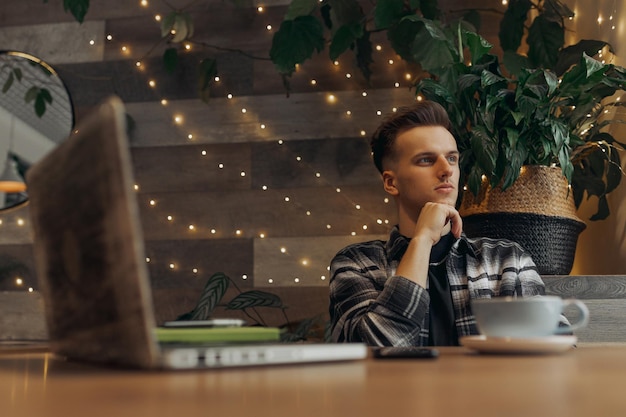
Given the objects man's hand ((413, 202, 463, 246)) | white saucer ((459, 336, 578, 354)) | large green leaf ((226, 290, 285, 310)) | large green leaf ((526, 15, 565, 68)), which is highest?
large green leaf ((526, 15, 565, 68))

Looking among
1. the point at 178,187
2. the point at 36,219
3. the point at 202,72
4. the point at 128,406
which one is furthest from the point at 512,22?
the point at 128,406

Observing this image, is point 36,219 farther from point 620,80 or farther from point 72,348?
point 620,80

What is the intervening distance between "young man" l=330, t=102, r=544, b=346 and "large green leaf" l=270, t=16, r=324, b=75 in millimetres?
611

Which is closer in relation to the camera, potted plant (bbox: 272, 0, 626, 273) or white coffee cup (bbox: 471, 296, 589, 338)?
white coffee cup (bbox: 471, 296, 589, 338)

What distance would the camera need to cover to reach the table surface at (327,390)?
1.24 ft

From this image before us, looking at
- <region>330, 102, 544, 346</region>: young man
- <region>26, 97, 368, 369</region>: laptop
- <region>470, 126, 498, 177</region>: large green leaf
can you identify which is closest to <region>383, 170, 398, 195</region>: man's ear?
<region>330, 102, 544, 346</region>: young man

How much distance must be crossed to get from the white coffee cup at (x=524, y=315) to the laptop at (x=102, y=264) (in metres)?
0.22

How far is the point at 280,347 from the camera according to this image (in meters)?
0.62

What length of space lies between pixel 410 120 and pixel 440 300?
0.53 m

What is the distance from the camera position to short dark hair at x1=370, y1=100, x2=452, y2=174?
83.1 inches

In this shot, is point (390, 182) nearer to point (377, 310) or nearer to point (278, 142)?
point (377, 310)

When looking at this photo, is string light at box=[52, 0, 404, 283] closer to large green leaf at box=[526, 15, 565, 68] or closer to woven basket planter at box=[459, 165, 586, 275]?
large green leaf at box=[526, 15, 565, 68]

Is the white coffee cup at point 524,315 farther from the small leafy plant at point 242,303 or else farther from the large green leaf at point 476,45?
the small leafy plant at point 242,303

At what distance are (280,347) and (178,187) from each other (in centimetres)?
262
